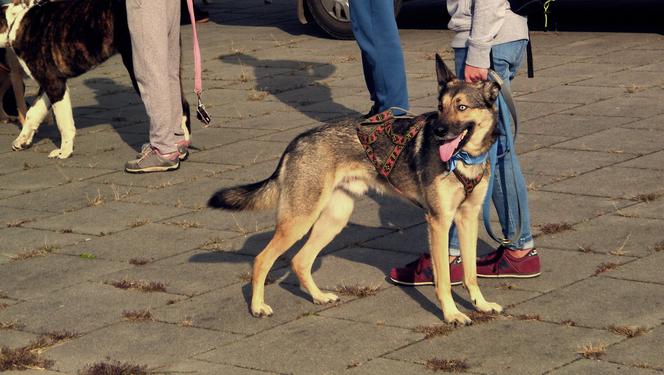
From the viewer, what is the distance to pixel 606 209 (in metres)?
7.27

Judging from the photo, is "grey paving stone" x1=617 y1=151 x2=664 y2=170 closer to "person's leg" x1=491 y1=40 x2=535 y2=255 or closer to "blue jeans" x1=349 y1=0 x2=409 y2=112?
"blue jeans" x1=349 y1=0 x2=409 y2=112

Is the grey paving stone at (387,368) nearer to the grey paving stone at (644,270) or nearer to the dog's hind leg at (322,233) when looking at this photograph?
the dog's hind leg at (322,233)

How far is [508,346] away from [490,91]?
1.20m

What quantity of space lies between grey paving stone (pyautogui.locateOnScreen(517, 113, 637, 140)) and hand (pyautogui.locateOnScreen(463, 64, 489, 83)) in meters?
3.40

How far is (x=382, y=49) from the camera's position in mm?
8305

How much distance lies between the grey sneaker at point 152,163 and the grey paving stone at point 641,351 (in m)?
4.84

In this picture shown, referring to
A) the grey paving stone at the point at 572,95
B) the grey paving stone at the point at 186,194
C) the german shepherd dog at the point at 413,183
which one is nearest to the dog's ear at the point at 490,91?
the german shepherd dog at the point at 413,183

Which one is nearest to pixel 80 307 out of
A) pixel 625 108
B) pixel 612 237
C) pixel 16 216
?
pixel 16 216

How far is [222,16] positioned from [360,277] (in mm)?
11583

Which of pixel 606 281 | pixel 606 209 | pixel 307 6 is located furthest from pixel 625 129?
pixel 307 6

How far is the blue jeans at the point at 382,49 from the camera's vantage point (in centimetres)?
827

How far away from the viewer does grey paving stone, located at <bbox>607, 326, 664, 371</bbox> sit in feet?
15.9

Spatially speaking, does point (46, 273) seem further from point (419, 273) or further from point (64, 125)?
point (64, 125)

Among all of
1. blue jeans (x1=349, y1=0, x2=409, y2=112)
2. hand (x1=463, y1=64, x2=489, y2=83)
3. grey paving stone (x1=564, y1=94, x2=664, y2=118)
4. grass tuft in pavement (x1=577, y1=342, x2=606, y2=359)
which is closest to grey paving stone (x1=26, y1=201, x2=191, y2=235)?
blue jeans (x1=349, y1=0, x2=409, y2=112)
